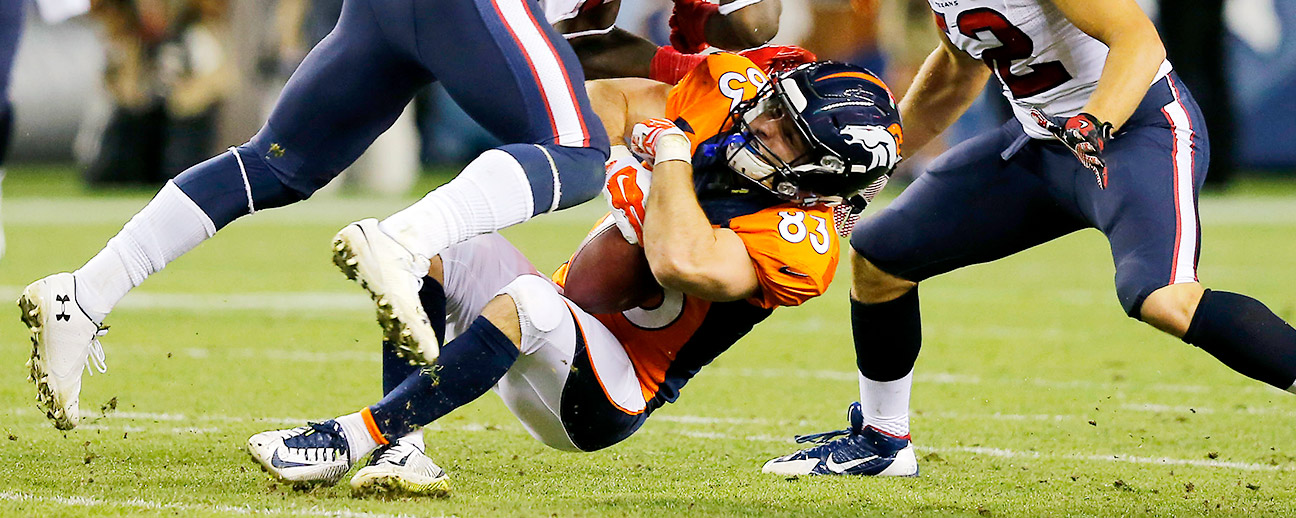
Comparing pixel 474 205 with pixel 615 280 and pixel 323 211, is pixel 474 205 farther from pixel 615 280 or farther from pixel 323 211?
pixel 323 211

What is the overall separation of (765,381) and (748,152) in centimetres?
205

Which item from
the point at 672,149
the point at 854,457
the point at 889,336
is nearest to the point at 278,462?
the point at 672,149

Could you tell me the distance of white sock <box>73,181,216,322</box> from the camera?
3.05 meters

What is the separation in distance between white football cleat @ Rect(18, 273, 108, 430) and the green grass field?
7.6 inches

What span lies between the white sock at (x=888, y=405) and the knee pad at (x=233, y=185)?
149 cm

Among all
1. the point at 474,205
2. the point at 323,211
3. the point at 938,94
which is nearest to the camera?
the point at 474,205

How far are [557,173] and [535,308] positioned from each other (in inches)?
13.1

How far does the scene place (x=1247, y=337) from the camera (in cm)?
302

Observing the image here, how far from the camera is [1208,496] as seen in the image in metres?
3.34

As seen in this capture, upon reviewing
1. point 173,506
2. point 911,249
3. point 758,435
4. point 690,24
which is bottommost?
point 758,435

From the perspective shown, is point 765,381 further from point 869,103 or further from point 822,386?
point 869,103

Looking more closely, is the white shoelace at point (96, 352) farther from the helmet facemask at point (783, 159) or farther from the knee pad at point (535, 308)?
the helmet facemask at point (783, 159)

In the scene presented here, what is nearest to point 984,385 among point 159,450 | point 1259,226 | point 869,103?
point 869,103

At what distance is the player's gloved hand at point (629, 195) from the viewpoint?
3207mm
